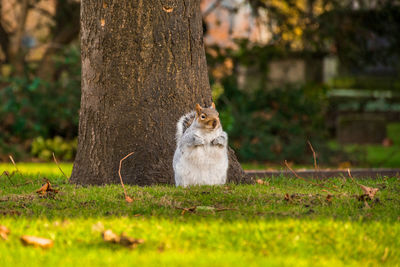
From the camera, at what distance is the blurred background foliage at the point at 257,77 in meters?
12.0

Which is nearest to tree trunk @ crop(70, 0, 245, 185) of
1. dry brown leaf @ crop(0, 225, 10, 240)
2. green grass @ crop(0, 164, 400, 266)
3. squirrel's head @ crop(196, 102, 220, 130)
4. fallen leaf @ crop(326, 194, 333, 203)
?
squirrel's head @ crop(196, 102, 220, 130)

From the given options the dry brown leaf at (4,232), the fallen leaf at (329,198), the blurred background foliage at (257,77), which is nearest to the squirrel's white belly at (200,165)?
the fallen leaf at (329,198)

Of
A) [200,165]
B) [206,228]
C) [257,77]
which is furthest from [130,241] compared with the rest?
[257,77]

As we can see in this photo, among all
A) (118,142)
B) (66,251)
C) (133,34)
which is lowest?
(66,251)

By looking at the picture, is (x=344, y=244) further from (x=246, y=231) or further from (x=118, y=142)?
(x=118, y=142)

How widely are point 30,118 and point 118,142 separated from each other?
23.8 ft

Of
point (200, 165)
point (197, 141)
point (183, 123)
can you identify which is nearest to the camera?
point (197, 141)

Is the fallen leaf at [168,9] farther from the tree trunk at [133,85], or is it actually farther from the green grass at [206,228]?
the green grass at [206,228]

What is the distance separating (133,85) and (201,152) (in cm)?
105

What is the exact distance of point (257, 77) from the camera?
1466cm

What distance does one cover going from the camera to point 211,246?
11.6ft

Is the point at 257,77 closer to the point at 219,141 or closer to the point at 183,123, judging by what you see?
the point at 183,123

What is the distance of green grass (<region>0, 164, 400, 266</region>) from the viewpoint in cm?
330

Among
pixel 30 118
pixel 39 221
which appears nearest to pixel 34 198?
pixel 39 221
